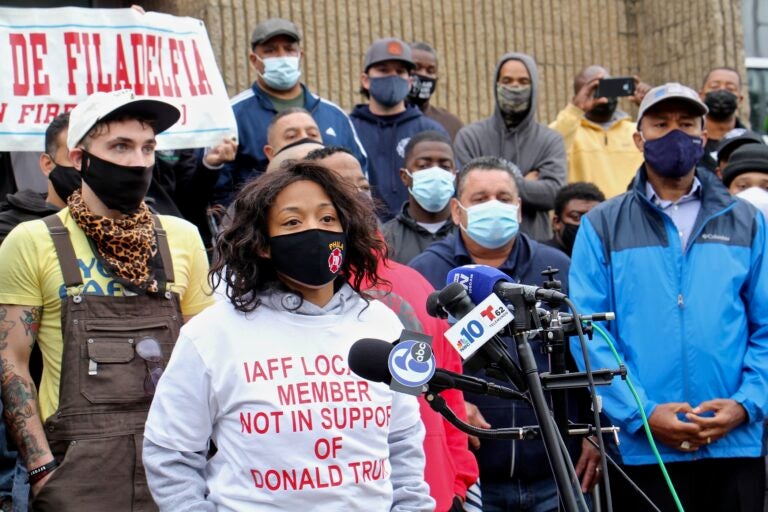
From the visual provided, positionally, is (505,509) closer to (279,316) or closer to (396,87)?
(279,316)

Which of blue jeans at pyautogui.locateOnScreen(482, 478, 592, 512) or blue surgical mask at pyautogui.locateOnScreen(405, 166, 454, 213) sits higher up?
blue surgical mask at pyautogui.locateOnScreen(405, 166, 454, 213)

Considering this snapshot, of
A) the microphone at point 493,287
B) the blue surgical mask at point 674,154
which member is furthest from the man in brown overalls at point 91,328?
the blue surgical mask at point 674,154

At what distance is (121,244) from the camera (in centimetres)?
503

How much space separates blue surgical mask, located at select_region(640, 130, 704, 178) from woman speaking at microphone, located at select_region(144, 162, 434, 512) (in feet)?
7.74

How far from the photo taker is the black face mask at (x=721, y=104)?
31.2ft

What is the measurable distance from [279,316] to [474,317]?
109 cm

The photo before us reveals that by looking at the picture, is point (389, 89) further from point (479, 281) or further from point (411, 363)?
point (411, 363)

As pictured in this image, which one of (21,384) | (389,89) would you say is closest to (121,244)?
(21,384)

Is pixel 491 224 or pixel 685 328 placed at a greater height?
pixel 491 224

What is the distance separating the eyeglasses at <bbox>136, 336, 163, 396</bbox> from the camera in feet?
16.0

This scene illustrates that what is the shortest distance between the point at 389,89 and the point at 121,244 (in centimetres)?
358

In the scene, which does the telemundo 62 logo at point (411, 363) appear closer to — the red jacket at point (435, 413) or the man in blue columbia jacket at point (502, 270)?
the red jacket at point (435, 413)

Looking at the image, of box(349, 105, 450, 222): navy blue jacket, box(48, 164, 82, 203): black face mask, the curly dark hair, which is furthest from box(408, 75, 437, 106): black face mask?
the curly dark hair

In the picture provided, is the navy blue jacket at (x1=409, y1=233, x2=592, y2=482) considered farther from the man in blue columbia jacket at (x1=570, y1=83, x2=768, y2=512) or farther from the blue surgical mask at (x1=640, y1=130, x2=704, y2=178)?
the blue surgical mask at (x1=640, y1=130, x2=704, y2=178)
